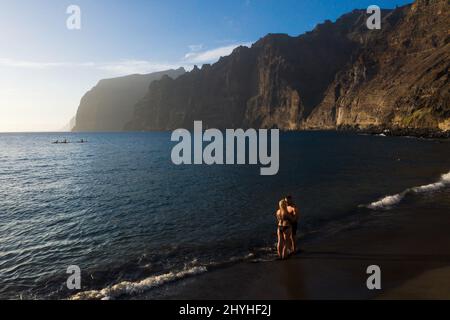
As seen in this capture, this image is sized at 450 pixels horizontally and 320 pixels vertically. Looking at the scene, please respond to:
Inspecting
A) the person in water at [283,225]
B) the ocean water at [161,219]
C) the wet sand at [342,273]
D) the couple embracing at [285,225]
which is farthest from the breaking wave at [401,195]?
the person in water at [283,225]

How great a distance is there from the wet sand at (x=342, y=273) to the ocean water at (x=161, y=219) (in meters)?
1.23

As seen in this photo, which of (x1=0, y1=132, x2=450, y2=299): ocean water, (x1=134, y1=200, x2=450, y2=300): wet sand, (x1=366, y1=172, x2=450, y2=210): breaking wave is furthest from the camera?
(x1=366, y1=172, x2=450, y2=210): breaking wave

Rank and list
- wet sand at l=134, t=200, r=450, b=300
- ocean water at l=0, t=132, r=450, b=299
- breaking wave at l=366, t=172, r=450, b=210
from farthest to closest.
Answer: breaking wave at l=366, t=172, r=450, b=210
ocean water at l=0, t=132, r=450, b=299
wet sand at l=134, t=200, r=450, b=300

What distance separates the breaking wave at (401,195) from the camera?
2432cm

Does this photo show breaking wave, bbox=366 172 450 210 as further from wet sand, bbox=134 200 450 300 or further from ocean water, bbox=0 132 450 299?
wet sand, bbox=134 200 450 300

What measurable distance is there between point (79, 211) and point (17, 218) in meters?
4.23

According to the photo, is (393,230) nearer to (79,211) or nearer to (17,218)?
(79,211)

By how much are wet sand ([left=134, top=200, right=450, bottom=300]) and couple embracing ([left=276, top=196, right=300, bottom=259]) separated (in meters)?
0.51

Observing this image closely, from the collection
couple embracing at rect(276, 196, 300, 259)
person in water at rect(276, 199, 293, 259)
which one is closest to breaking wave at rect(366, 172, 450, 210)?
couple embracing at rect(276, 196, 300, 259)

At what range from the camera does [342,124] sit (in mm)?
193250

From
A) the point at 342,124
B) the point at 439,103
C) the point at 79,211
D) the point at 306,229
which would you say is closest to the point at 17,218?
the point at 79,211

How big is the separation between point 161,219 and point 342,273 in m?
13.7

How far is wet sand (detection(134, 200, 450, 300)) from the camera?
443 inches

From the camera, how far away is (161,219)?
23281 millimetres
